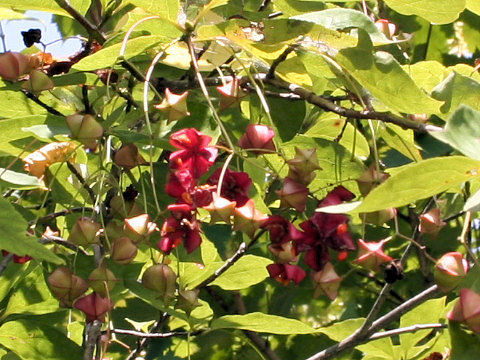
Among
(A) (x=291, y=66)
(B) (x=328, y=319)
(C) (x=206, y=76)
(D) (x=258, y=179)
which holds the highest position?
(A) (x=291, y=66)

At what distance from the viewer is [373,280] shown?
2570 millimetres

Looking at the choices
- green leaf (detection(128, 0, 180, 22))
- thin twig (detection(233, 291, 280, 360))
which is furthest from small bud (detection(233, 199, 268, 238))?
thin twig (detection(233, 291, 280, 360))

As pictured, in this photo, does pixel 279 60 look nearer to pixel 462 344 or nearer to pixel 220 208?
pixel 220 208

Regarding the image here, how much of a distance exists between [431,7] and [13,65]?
0.67m

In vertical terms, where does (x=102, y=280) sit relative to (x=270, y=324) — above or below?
above

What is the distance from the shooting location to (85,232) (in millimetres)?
1337

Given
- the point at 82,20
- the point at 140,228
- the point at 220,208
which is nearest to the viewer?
the point at 220,208

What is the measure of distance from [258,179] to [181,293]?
10.1 inches

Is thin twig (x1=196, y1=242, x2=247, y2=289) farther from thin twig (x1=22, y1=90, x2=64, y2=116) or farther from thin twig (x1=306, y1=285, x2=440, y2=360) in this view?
thin twig (x1=22, y1=90, x2=64, y2=116)

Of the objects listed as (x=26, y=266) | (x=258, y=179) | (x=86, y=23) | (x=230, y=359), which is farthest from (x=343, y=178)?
(x=230, y=359)

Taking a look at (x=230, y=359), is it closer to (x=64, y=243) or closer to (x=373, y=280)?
(x=373, y=280)

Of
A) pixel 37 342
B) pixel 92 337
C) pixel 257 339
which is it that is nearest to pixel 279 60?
pixel 92 337

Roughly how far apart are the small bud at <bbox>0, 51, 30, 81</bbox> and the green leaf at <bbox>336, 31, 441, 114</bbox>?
55cm

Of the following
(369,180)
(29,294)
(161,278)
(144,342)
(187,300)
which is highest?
(369,180)
